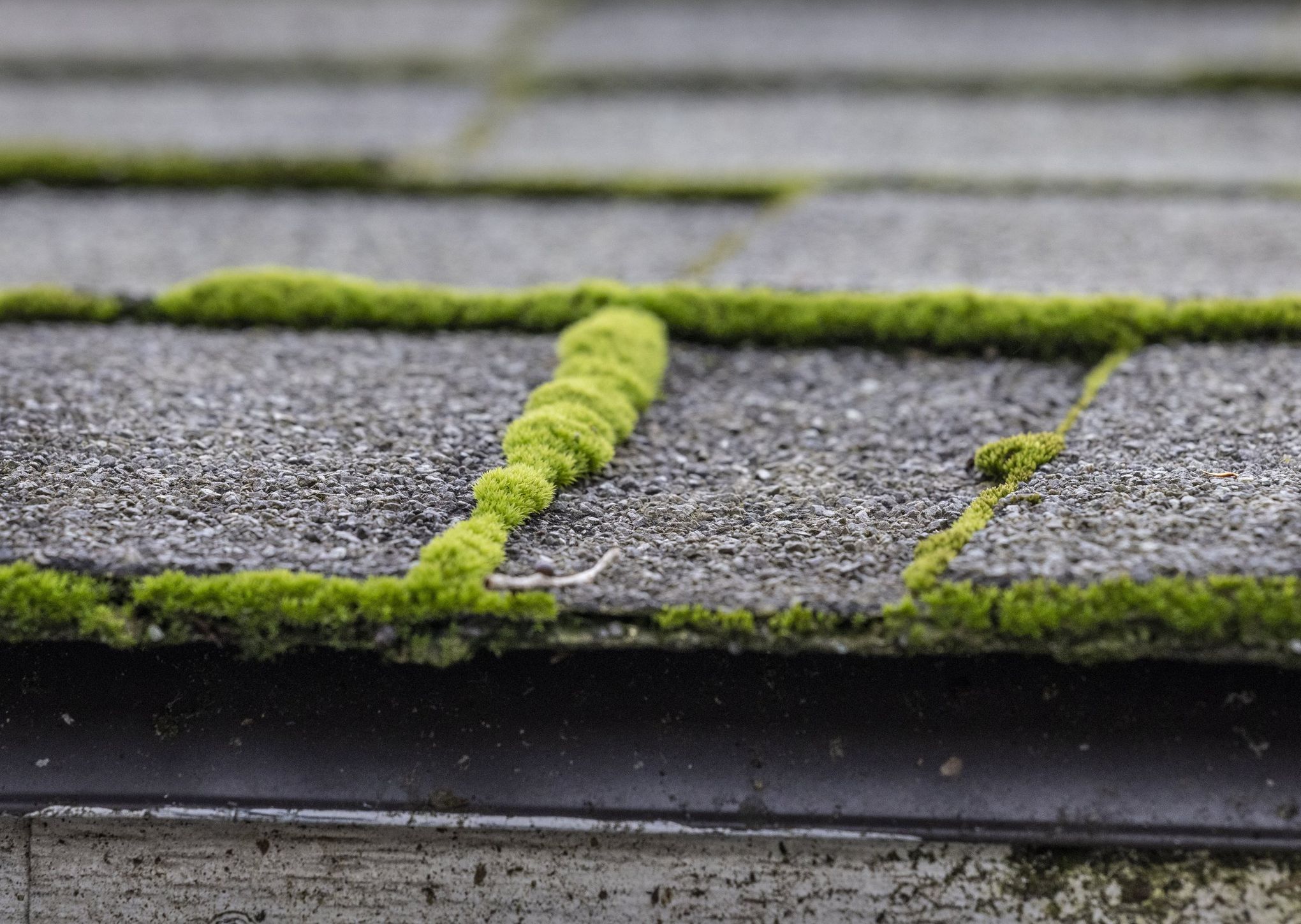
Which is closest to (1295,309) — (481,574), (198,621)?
(481,574)

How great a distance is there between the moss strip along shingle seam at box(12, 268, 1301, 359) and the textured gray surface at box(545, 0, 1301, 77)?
3.20 m

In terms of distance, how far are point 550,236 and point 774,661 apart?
2247 mm

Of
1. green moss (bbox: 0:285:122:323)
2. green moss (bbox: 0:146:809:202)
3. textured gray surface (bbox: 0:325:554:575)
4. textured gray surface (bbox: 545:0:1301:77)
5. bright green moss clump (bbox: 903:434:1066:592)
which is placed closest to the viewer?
bright green moss clump (bbox: 903:434:1066:592)

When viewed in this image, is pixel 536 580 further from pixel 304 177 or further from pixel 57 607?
pixel 304 177

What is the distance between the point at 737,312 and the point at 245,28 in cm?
505

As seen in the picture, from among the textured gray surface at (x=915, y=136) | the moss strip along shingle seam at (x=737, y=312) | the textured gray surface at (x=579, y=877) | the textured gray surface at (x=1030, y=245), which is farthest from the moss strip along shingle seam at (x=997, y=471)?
the textured gray surface at (x=915, y=136)

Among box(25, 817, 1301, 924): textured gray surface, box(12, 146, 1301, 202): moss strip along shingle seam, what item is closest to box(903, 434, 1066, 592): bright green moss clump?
box(25, 817, 1301, 924): textured gray surface

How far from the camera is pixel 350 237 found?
12.8 feet

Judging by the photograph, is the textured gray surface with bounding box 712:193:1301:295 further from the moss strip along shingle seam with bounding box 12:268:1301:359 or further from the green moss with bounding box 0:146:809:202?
the green moss with bounding box 0:146:809:202

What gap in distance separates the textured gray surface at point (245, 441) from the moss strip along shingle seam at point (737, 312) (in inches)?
3.5

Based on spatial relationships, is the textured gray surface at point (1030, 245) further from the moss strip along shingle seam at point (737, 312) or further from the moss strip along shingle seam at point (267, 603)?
the moss strip along shingle seam at point (267, 603)

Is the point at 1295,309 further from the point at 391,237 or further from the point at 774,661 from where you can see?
the point at 391,237

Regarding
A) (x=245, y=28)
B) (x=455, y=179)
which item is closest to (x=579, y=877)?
(x=455, y=179)

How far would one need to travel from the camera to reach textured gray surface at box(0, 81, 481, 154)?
482 centimetres
